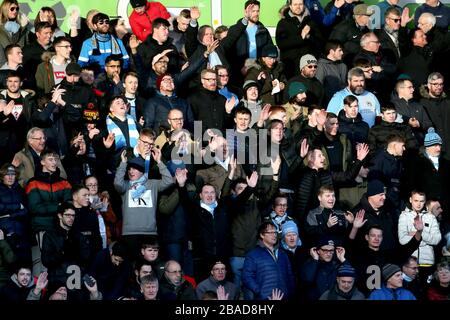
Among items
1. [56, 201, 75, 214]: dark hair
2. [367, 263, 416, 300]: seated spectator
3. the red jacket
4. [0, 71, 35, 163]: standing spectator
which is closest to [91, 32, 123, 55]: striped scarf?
the red jacket

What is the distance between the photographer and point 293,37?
27.4 metres

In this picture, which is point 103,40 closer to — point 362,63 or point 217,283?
point 362,63

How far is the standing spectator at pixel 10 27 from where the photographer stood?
2645cm

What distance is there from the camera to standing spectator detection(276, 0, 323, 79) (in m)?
27.4

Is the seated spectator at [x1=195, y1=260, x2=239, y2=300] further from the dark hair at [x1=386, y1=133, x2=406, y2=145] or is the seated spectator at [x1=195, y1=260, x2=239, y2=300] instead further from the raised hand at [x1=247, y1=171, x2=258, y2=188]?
the dark hair at [x1=386, y1=133, x2=406, y2=145]

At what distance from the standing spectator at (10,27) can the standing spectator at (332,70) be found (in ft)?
14.2

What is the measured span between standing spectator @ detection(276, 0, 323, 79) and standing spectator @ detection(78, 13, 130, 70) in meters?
2.51

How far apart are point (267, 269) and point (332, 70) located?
493 cm

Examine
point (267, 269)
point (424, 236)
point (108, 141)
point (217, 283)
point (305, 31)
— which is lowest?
point (217, 283)

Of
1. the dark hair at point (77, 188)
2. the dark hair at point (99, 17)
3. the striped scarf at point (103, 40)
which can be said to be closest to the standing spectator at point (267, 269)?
the dark hair at point (77, 188)

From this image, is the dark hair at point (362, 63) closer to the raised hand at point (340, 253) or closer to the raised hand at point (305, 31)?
the raised hand at point (305, 31)

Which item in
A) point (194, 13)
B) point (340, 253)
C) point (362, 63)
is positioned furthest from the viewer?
point (194, 13)

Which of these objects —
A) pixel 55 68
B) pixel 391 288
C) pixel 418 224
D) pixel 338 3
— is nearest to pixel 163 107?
pixel 55 68
